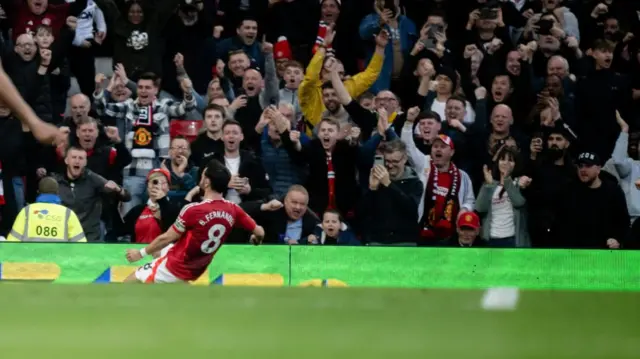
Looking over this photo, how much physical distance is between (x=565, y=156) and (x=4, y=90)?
22.1ft

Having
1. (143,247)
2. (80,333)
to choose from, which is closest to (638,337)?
(80,333)

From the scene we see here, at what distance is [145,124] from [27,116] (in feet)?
18.0

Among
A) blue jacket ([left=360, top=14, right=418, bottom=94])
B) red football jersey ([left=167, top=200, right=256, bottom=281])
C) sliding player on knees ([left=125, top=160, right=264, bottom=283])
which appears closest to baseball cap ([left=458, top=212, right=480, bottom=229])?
blue jacket ([left=360, top=14, right=418, bottom=94])

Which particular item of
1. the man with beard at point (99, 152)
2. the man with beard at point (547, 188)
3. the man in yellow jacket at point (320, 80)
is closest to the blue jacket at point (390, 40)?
the man in yellow jacket at point (320, 80)

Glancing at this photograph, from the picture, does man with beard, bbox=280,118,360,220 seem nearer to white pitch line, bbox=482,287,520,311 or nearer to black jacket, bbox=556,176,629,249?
black jacket, bbox=556,176,629,249

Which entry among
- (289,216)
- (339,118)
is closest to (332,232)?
(289,216)

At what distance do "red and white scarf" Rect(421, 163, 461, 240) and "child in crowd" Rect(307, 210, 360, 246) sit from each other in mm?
744

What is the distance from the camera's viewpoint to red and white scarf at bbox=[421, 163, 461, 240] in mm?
10922

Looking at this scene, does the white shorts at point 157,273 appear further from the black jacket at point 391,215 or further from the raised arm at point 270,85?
the raised arm at point 270,85

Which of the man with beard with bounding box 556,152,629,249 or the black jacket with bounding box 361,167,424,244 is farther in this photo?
the man with beard with bounding box 556,152,629,249

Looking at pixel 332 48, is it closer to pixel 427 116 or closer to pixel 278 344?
pixel 427 116

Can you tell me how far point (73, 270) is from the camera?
10.2 meters

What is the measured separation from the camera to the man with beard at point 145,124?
11.1 metres

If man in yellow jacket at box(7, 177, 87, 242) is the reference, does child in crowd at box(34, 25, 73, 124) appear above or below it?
above
